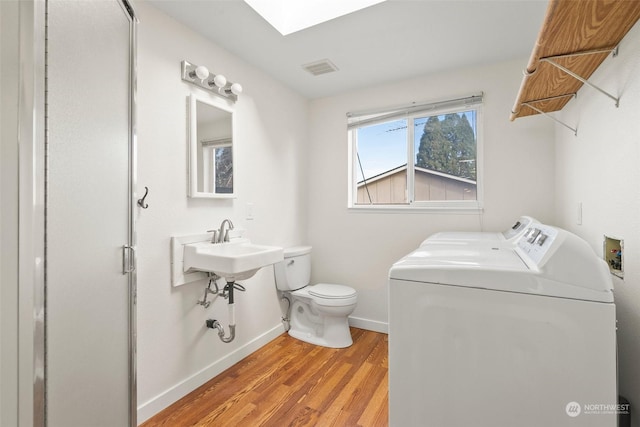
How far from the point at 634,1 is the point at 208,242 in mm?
2190

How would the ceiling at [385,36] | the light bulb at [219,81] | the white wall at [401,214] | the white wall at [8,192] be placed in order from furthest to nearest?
1. the white wall at [401,214]
2. the light bulb at [219,81]
3. the ceiling at [385,36]
4. the white wall at [8,192]

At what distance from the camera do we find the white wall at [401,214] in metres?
2.26

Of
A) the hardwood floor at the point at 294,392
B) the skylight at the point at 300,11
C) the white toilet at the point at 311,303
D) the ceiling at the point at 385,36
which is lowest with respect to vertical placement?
the hardwood floor at the point at 294,392

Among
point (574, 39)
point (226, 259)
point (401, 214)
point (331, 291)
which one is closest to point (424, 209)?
point (401, 214)

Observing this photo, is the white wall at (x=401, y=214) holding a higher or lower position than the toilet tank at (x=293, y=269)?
higher

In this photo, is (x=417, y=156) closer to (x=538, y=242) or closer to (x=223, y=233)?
(x=538, y=242)

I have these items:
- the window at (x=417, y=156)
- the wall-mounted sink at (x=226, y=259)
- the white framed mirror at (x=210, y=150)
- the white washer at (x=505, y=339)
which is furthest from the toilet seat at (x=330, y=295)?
the white washer at (x=505, y=339)

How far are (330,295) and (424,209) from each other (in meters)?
1.10

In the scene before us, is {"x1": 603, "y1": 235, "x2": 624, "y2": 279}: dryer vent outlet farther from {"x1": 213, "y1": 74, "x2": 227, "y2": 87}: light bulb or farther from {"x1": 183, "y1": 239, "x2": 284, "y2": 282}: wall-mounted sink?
{"x1": 213, "y1": 74, "x2": 227, "y2": 87}: light bulb

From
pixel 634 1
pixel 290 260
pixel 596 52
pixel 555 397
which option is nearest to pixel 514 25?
pixel 596 52

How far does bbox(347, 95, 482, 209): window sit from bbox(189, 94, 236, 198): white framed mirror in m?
1.28

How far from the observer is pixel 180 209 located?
184 centimetres

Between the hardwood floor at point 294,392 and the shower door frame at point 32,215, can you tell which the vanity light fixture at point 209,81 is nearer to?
the shower door frame at point 32,215

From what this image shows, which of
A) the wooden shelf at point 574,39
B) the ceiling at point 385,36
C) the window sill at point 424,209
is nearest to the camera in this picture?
the wooden shelf at point 574,39
